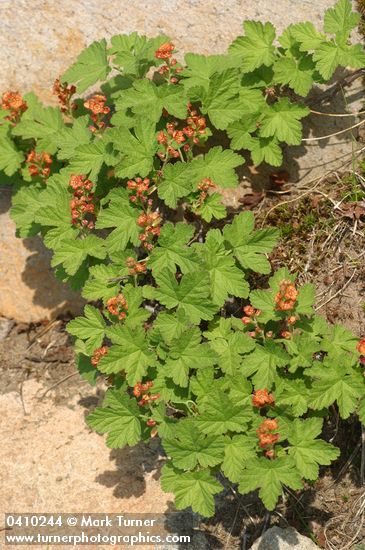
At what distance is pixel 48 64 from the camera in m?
5.16

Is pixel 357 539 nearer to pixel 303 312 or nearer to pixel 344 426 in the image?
pixel 344 426

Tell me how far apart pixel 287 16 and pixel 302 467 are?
10.7ft

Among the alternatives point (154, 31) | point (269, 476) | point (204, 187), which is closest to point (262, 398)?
point (269, 476)

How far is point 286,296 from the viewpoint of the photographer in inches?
158

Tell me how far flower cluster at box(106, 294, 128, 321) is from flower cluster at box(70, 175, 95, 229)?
1.92ft

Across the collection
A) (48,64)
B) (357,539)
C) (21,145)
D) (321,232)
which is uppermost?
(48,64)

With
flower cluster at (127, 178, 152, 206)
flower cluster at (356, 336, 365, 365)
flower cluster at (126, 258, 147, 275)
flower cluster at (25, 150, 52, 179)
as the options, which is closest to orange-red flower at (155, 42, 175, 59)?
flower cluster at (127, 178, 152, 206)

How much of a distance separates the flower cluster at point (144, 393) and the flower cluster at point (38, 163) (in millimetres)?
1746

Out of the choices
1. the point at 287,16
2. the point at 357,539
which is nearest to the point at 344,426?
the point at 357,539

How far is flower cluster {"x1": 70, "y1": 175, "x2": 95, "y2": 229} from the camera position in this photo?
4.45 m

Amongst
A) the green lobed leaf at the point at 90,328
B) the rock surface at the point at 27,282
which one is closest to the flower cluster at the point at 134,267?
the green lobed leaf at the point at 90,328

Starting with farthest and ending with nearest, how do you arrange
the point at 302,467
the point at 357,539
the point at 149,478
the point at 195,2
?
1. the point at 195,2
2. the point at 149,478
3. the point at 357,539
4. the point at 302,467

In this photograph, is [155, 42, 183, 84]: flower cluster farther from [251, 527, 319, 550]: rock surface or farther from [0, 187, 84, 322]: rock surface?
[251, 527, 319, 550]: rock surface

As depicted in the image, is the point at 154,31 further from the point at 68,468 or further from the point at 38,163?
the point at 68,468
